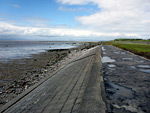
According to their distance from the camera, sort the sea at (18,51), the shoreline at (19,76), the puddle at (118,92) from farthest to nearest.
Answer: the sea at (18,51) → the shoreline at (19,76) → the puddle at (118,92)

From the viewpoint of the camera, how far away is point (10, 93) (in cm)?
820

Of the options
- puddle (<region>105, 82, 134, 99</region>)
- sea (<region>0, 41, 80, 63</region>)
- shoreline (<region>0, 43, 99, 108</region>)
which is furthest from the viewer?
sea (<region>0, 41, 80, 63</region>)

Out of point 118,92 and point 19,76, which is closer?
point 118,92

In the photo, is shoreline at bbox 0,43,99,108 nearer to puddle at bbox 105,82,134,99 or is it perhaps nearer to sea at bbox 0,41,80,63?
puddle at bbox 105,82,134,99

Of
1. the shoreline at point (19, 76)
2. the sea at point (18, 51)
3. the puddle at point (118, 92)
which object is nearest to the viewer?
the puddle at point (118, 92)

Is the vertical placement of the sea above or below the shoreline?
above

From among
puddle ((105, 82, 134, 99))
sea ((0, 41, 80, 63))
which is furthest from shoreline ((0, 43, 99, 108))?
sea ((0, 41, 80, 63))

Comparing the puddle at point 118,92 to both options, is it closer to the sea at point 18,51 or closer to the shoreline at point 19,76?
the shoreline at point 19,76

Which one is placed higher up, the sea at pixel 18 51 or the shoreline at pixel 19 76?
the sea at pixel 18 51

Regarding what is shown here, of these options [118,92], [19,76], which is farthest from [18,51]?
[118,92]

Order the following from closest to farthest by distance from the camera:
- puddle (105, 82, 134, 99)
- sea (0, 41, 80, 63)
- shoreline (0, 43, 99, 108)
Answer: puddle (105, 82, 134, 99) → shoreline (0, 43, 99, 108) → sea (0, 41, 80, 63)

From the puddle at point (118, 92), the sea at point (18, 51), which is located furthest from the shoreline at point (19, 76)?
the sea at point (18, 51)

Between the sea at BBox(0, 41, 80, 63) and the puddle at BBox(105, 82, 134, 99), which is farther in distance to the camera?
the sea at BBox(0, 41, 80, 63)

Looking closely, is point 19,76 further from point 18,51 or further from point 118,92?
point 18,51
